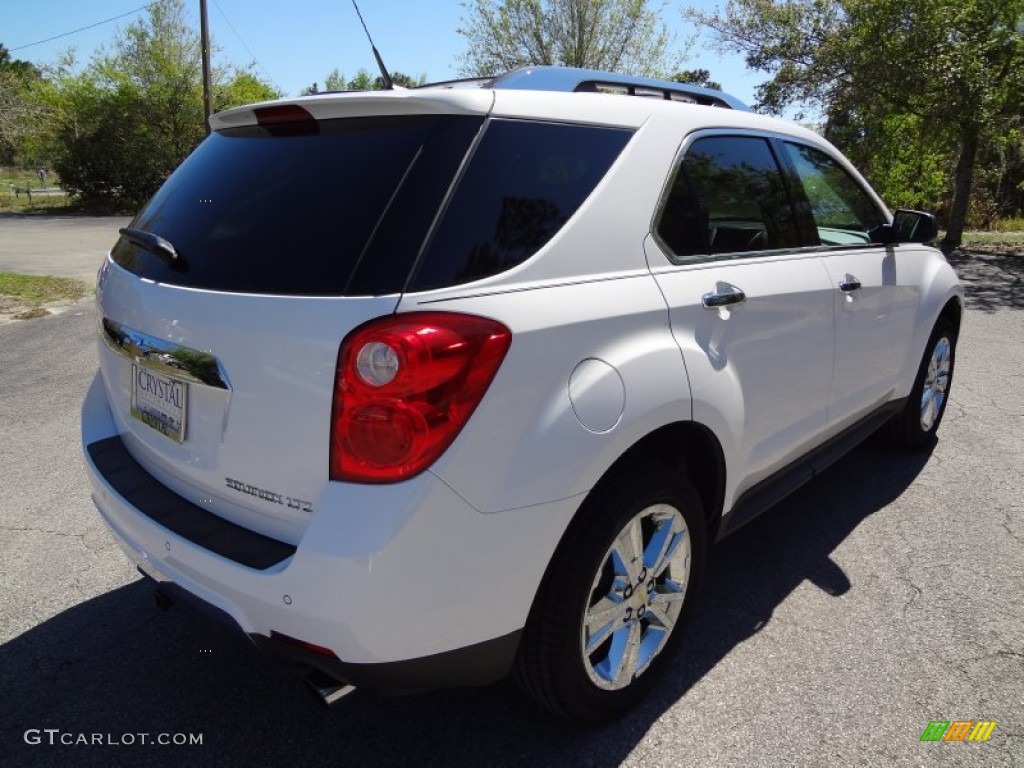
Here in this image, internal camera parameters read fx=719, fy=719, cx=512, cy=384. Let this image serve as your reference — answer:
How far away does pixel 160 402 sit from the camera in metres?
2.02

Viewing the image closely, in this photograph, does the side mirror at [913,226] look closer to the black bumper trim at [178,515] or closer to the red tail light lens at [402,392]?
the red tail light lens at [402,392]

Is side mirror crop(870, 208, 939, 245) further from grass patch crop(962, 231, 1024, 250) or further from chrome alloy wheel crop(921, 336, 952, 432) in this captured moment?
grass patch crop(962, 231, 1024, 250)

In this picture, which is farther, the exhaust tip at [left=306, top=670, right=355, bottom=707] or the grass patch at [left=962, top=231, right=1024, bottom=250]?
the grass patch at [left=962, top=231, right=1024, bottom=250]

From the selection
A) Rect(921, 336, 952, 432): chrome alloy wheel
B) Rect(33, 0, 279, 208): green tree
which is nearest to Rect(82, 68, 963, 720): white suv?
Rect(921, 336, 952, 432): chrome alloy wheel

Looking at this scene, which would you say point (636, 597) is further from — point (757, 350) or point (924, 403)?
point (924, 403)

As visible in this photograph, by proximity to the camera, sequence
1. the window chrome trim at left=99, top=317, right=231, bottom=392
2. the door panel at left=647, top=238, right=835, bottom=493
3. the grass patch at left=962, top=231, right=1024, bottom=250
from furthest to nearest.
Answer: the grass patch at left=962, top=231, right=1024, bottom=250
the door panel at left=647, top=238, right=835, bottom=493
the window chrome trim at left=99, top=317, right=231, bottom=392

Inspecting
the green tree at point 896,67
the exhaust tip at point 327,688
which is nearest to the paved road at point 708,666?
the exhaust tip at point 327,688

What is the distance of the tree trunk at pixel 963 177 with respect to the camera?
42.3 feet

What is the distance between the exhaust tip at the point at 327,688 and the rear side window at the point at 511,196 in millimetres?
979

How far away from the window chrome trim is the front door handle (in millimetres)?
1402

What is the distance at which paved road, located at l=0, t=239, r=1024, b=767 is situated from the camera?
82.4 inches

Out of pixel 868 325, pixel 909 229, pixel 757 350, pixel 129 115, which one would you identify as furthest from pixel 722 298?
pixel 129 115

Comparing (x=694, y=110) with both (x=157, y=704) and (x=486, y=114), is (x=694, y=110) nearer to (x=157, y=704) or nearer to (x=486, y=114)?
(x=486, y=114)

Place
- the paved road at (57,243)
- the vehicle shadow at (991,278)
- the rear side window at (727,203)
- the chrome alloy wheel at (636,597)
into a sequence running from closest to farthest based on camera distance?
the chrome alloy wheel at (636,597)
the rear side window at (727,203)
the vehicle shadow at (991,278)
the paved road at (57,243)
